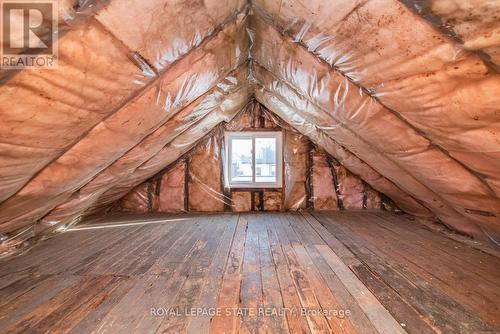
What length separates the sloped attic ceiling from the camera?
111 cm

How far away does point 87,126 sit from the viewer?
1731 mm

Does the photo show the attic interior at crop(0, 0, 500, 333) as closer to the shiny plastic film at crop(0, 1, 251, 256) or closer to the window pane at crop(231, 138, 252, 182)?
the shiny plastic film at crop(0, 1, 251, 256)

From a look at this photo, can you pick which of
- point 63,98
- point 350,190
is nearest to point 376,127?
point 63,98

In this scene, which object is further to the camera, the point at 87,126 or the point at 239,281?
the point at 239,281

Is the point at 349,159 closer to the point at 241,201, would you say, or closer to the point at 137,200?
the point at 241,201

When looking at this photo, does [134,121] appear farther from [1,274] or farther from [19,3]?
[1,274]

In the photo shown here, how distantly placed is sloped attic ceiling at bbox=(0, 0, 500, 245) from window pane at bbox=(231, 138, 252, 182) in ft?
6.73

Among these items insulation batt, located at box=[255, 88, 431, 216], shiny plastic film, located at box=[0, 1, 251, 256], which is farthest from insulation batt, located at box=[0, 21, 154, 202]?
insulation batt, located at box=[255, 88, 431, 216]

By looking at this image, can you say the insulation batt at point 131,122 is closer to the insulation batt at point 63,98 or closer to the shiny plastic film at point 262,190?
the insulation batt at point 63,98

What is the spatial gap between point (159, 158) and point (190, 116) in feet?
3.67

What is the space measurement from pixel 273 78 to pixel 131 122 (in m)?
1.72

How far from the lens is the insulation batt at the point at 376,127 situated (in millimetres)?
1949

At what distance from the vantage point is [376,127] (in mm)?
2227

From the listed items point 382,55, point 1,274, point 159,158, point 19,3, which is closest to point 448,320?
point 382,55
